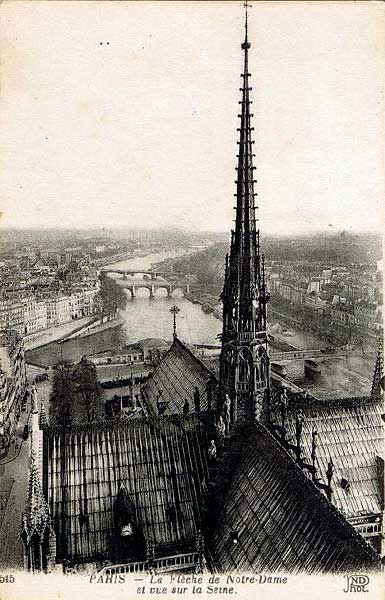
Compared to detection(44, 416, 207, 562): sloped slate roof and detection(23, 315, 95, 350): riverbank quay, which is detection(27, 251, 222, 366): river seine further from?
detection(44, 416, 207, 562): sloped slate roof

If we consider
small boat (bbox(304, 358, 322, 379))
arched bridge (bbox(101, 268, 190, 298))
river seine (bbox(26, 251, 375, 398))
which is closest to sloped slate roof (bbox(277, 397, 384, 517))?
river seine (bbox(26, 251, 375, 398))

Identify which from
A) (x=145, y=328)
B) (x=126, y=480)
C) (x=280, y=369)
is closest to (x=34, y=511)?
(x=126, y=480)

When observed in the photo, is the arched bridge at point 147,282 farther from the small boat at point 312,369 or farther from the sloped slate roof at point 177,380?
the small boat at point 312,369

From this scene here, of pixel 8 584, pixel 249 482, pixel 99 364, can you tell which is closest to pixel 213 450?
pixel 249 482

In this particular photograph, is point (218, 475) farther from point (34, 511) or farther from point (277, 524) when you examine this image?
point (34, 511)

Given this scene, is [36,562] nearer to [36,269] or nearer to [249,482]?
[249,482]

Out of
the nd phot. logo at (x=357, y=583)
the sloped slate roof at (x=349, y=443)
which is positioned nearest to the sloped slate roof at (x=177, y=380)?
the sloped slate roof at (x=349, y=443)
